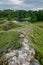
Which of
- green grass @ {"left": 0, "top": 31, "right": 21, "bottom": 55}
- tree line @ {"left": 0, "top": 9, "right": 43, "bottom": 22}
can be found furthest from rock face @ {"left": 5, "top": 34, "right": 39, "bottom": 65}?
tree line @ {"left": 0, "top": 9, "right": 43, "bottom": 22}

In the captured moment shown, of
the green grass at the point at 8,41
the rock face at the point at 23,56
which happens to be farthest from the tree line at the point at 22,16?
the rock face at the point at 23,56

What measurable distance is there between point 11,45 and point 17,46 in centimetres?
87

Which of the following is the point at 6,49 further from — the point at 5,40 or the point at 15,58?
the point at 5,40

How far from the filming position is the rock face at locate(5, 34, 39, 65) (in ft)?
59.0

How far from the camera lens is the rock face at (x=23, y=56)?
1797 cm

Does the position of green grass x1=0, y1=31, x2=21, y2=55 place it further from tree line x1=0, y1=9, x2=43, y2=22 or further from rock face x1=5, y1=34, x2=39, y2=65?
tree line x1=0, y1=9, x2=43, y2=22

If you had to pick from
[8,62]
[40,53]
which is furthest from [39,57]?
[8,62]

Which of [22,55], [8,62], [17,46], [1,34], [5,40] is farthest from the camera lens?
[1,34]

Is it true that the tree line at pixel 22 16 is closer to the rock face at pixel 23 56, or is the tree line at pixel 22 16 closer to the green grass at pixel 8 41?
the green grass at pixel 8 41

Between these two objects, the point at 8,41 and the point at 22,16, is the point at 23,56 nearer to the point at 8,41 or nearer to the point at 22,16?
the point at 8,41

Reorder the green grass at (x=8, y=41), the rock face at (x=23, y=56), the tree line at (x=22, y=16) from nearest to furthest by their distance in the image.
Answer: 1. the rock face at (x=23, y=56)
2. the green grass at (x=8, y=41)
3. the tree line at (x=22, y=16)

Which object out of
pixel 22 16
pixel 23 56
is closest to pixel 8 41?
pixel 23 56

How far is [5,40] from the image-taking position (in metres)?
24.5

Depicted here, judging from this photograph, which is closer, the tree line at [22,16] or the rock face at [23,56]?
the rock face at [23,56]
